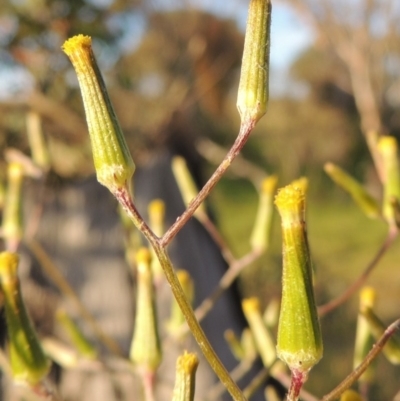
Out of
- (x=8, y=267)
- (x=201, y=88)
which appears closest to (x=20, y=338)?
(x=8, y=267)

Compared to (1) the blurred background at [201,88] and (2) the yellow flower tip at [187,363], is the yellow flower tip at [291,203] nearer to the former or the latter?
(2) the yellow flower tip at [187,363]

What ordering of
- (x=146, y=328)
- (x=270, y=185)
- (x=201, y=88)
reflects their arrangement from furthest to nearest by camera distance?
(x=201, y=88), (x=270, y=185), (x=146, y=328)

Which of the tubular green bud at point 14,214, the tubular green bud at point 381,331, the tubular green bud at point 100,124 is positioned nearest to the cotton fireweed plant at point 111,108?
the tubular green bud at point 100,124

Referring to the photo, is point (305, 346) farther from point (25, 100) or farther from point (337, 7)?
point (337, 7)

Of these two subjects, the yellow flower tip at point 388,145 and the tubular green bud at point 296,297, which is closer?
the tubular green bud at point 296,297

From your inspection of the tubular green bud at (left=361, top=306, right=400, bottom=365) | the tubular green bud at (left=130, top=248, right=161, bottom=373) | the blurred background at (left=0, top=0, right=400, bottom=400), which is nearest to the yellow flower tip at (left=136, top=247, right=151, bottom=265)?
the tubular green bud at (left=130, top=248, right=161, bottom=373)

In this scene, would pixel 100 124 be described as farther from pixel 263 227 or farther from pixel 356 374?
pixel 263 227

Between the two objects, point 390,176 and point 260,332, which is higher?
point 390,176
